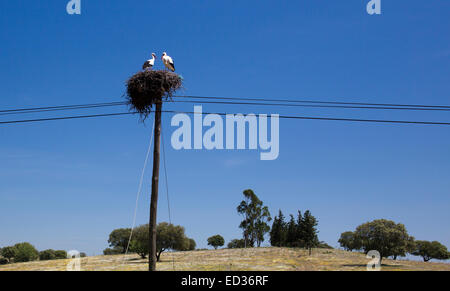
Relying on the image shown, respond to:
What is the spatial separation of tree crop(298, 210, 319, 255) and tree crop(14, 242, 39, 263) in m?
66.3

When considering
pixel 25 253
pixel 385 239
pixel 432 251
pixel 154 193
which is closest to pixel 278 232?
pixel 385 239

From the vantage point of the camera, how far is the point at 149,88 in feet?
61.1

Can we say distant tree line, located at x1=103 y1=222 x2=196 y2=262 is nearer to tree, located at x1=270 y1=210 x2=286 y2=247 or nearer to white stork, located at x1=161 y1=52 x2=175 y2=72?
tree, located at x1=270 y1=210 x2=286 y2=247

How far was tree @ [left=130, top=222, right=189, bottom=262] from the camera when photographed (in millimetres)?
53031

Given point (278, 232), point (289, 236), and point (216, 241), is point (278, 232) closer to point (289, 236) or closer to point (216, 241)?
point (289, 236)

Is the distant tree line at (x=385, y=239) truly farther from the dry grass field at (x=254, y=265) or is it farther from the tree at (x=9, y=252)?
the tree at (x=9, y=252)

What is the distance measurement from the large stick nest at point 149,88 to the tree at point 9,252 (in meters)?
91.9

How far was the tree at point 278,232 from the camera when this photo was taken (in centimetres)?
7862

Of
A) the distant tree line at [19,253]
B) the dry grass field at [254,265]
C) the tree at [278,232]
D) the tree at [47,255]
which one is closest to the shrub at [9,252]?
the distant tree line at [19,253]

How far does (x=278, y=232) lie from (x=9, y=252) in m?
66.1
